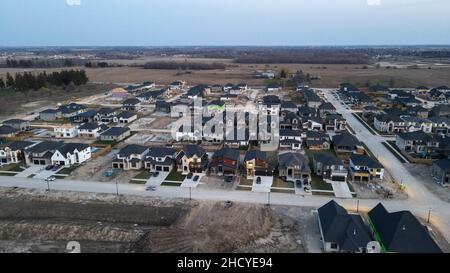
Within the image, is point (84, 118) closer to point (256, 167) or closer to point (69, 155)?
point (69, 155)

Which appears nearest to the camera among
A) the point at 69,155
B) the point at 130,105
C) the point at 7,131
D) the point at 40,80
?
the point at 69,155

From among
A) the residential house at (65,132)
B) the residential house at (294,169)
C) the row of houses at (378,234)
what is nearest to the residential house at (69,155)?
the residential house at (65,132)

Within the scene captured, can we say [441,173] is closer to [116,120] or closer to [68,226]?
[68,226]

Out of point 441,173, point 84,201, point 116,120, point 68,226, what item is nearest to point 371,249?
point 441,173

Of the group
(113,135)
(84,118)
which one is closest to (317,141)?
(113,135)

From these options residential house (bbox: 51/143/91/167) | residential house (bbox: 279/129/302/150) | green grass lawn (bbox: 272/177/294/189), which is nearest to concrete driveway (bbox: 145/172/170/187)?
residential house (bbox: 51/143/91/167)

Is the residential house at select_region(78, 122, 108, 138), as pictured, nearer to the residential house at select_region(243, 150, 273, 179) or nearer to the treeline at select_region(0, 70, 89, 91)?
the residential house at select_region(243, 150, 273, 179)
